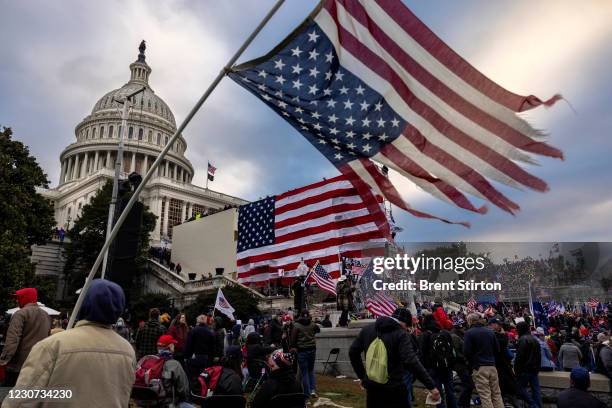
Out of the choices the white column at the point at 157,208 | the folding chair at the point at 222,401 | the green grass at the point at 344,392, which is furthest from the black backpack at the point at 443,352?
the white column at the point at 157,208

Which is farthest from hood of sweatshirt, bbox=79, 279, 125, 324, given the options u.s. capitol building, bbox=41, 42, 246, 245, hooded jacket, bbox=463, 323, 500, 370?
u.s. capitol building, bbox=41, 42, 246, 245

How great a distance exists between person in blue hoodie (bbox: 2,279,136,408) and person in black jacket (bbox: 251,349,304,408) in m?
2.42

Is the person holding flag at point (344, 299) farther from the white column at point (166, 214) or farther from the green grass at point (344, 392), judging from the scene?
the white column at point (166, 214)

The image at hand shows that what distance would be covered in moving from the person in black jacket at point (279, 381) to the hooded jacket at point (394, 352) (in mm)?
759

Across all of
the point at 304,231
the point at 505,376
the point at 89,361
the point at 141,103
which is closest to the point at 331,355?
the point at 304,231

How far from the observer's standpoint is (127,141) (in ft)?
294

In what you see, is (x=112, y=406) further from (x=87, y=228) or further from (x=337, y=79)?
(x=87, y=228)

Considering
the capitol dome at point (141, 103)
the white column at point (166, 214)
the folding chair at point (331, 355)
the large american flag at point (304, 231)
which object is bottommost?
the folding chair at point (331, 355)

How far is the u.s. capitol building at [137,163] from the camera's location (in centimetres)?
7562

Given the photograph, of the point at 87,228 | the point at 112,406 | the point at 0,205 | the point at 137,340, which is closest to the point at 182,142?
the point at 87,228

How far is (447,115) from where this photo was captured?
Result: 688 centimetres

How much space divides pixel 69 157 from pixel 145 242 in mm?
56544

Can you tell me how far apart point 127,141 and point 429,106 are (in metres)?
90.1

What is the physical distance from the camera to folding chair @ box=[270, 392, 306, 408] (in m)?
5.07
